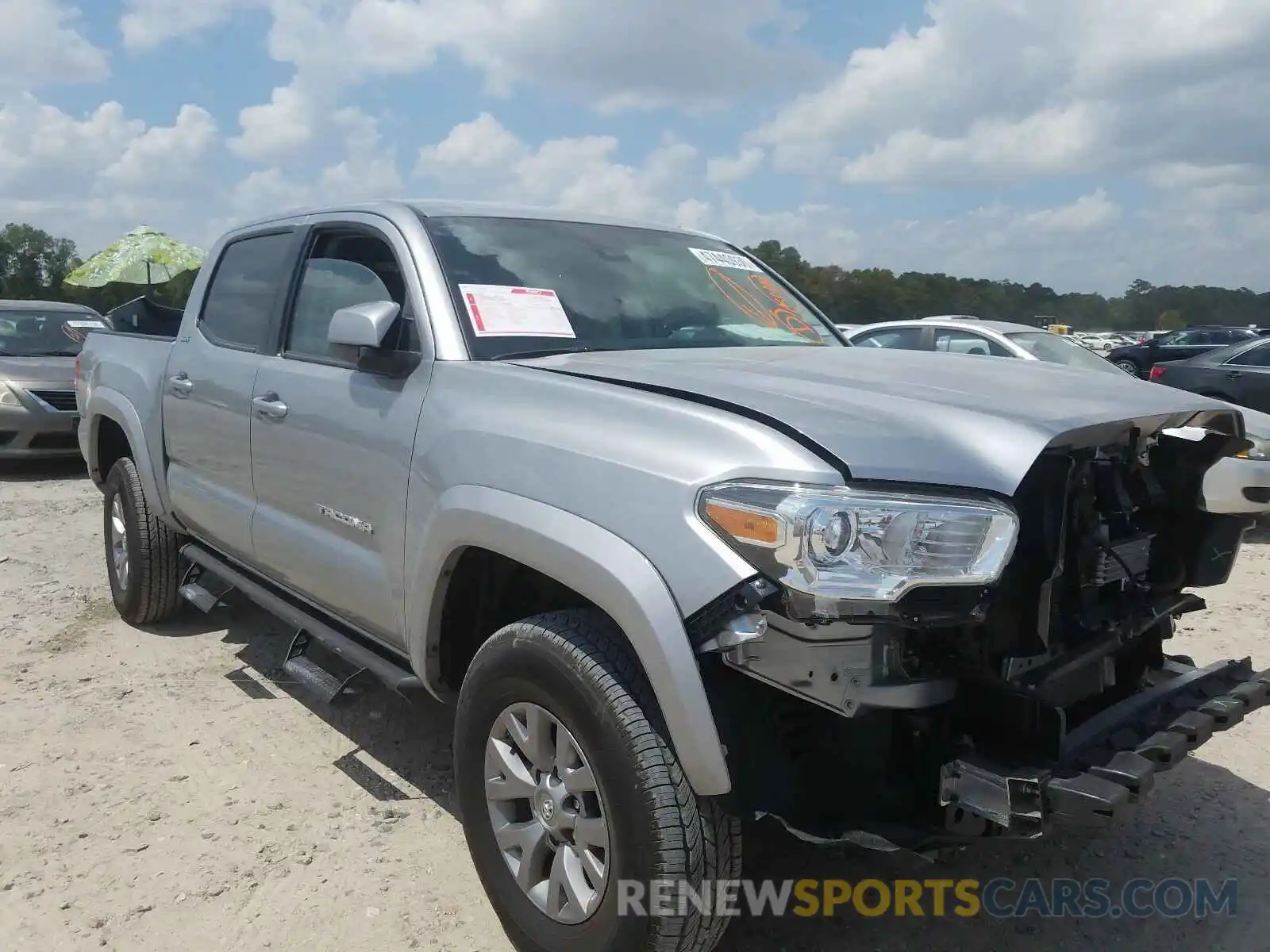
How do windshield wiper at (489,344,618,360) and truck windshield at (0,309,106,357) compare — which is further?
truck windshield at (0,309,106,357)

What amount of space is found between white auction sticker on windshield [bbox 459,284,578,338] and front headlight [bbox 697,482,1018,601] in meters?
1.17

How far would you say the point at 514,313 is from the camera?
2.94 meters

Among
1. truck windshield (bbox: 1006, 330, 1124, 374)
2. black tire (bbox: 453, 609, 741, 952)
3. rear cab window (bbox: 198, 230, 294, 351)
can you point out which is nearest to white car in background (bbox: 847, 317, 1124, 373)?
truck windshield (bbox: 1006, 330, 1124, 374)

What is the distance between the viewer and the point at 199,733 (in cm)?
383

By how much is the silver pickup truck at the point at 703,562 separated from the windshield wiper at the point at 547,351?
1 cm

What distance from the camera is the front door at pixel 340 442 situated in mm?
2875

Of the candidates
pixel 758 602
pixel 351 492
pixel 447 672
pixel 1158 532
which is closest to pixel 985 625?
pixel 758 602

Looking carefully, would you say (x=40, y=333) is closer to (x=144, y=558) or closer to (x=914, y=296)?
(x=144, y=558)

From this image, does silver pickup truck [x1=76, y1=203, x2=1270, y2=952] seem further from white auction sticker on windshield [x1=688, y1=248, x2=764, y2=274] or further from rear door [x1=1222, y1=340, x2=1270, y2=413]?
rear door [x1=1222, y1=340, x2=1270, y2=413]

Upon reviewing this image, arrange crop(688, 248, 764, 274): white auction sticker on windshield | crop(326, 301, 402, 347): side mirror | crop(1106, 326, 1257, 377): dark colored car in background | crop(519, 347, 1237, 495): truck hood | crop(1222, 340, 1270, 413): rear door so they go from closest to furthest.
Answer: crop(519, 347, 1237, 495): truck hood
crop(326, 301, 402, 347): side mirror
crop(688, 248, 764, 274): white auction sticker on windshield
crop(1222, 340, 1270, 413): rear door
crop(1106, 326, 1257, 377): dark colored car in background

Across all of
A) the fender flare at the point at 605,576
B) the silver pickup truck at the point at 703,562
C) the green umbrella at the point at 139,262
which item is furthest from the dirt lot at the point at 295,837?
the green umbrella at the point at 139,262

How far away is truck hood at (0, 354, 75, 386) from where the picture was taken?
9.77 meters

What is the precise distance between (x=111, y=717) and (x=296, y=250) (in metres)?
1.96

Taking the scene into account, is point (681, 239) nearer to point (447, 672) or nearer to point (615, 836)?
point (447, 672)
